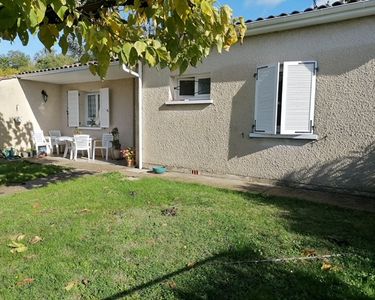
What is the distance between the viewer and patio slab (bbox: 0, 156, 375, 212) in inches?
270

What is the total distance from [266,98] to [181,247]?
509 centimetres

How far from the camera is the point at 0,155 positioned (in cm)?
1380

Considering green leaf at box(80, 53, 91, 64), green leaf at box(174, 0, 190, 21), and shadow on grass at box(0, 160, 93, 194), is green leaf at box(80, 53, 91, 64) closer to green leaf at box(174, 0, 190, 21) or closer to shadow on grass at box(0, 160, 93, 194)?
green leaf at box(174, 0, 190, 21)

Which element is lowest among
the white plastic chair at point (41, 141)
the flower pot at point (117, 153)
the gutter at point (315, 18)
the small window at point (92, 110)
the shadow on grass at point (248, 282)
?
the shadow on grass at point (248, 282)

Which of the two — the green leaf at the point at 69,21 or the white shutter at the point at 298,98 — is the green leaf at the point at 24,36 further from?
the white shutter at the point at 298,98

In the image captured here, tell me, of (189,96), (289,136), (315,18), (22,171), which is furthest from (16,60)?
(315,18)

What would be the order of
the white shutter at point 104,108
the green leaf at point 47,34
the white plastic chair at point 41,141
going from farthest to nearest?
the white plastic chair at point 41,141 → the white shutter at point 104,108 → the green leaf at point 47,34

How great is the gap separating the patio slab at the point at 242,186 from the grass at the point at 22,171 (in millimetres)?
723

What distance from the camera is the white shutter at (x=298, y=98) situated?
7.72m

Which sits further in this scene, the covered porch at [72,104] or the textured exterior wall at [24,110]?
the textured exterior wall at [24,110]

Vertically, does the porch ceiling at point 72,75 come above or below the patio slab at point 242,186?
above

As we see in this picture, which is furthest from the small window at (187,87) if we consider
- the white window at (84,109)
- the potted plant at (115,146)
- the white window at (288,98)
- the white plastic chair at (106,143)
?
the white window at (84,109)

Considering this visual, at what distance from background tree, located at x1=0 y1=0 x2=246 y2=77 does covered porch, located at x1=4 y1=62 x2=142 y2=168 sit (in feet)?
30.6

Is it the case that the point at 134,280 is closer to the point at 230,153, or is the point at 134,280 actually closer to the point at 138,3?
the point at 138,3
